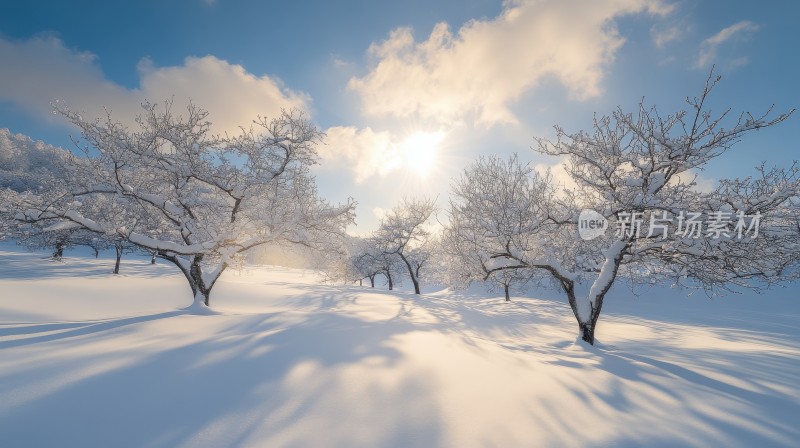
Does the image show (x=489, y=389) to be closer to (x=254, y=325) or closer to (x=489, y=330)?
(x=254, y=325)

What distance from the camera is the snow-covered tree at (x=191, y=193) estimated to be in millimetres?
8430

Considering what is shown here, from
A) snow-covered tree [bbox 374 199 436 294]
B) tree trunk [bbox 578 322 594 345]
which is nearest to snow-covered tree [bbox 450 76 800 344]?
tree trunk [bbox 578 322 594 345]

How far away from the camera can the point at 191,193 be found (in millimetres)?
9875

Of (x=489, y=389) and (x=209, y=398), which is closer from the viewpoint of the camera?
(x=209, y=398)

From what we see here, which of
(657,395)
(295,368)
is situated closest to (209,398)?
(295,368)

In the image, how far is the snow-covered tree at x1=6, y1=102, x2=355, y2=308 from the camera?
8.43 meters

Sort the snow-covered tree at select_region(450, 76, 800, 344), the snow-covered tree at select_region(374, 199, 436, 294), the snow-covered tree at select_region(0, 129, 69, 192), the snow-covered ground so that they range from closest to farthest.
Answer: the snow-covered ground < the snow-covered tree at select_region(450, 76, 800, 344) < the snow-covered tree at select_region(374, 199, 436, 294) < the snow-covered tree at select_region(0, 129, 69, 192)

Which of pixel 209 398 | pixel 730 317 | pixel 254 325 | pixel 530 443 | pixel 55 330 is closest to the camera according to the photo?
A: pixel 530 443

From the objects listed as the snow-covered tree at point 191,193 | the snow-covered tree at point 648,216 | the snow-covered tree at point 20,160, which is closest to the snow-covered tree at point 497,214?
the snow-covered tree at point 648,216

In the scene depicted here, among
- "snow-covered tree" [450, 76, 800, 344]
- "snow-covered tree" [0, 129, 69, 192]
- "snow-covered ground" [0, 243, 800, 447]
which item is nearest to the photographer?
"snow-covered ground" [0, 243, 800, 447]

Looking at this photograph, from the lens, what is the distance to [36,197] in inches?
321

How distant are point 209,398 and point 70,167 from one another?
9.83 meters

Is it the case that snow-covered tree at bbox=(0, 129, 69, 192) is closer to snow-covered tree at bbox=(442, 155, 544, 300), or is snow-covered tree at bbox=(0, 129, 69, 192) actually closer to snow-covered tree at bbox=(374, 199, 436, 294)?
snow-covered tree at bbox=(374, 199, 436, 294)

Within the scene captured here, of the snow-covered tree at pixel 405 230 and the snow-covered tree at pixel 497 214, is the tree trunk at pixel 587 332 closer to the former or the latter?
the snow-covered tree at pixel 497 214
